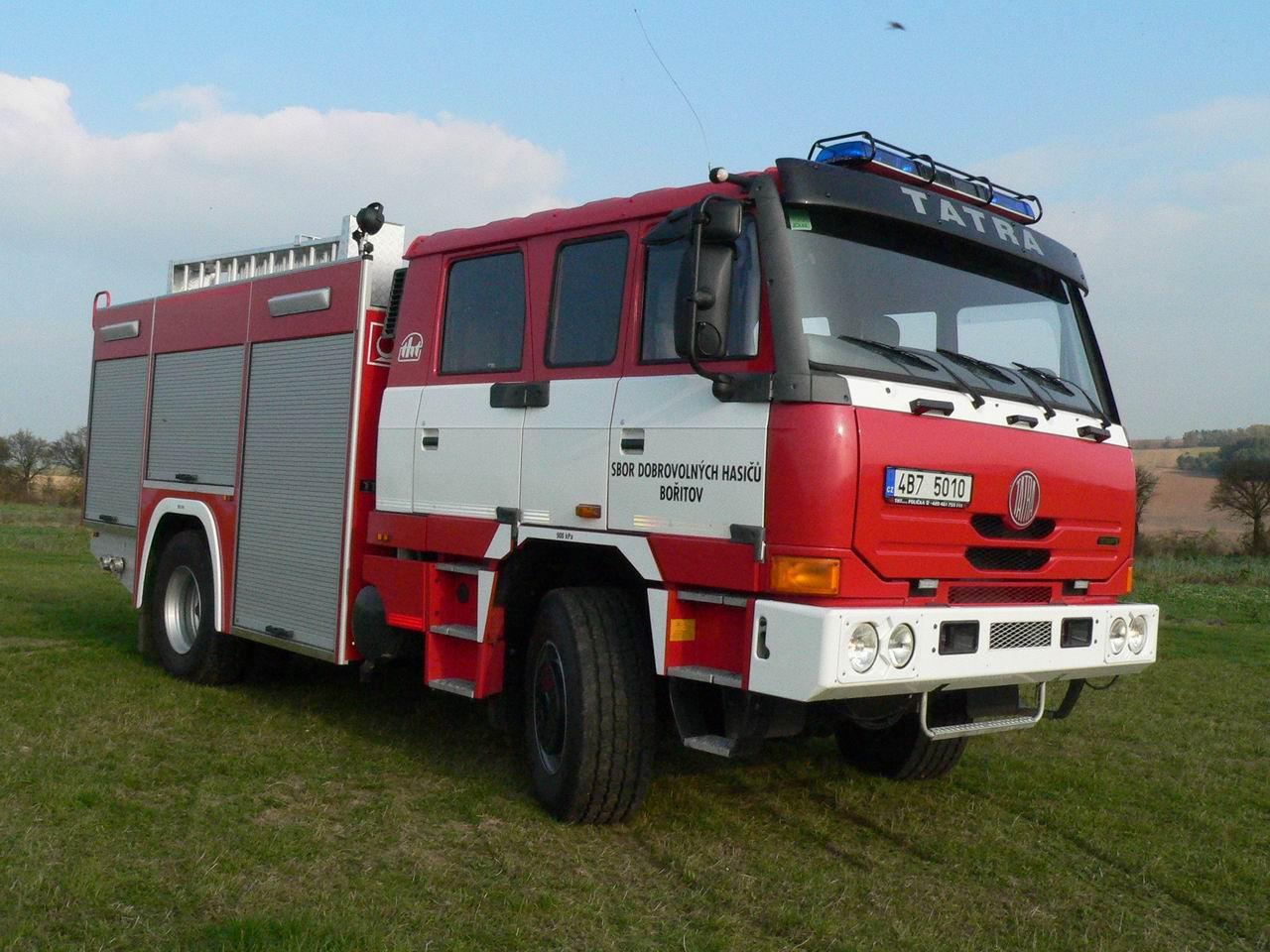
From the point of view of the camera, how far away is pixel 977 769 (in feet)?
21.8

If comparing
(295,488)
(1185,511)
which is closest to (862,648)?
(295,488)

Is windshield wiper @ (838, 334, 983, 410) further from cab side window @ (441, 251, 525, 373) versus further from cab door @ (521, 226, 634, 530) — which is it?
cab side window @ (441, 251, 525, 373)

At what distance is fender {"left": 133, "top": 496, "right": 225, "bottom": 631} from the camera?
786 centimetres

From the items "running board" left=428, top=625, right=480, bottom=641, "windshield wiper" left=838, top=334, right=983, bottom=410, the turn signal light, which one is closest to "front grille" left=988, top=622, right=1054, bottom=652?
the turn signal light

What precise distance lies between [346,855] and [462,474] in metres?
1.92

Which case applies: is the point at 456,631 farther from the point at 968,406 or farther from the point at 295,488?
the point at 968,406

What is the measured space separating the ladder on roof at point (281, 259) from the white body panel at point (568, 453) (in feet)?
6.32

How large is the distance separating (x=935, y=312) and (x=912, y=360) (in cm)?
42

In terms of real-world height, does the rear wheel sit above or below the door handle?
below

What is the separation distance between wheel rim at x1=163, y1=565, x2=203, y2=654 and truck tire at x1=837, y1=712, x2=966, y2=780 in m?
4.49

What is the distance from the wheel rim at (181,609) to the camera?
8.48 metres

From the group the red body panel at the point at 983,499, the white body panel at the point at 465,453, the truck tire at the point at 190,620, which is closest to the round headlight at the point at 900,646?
the red body panel at the point at 983,499

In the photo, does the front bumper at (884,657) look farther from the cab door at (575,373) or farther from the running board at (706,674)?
the cab door at (575,373)

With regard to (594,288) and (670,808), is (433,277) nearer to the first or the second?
(594,288)
